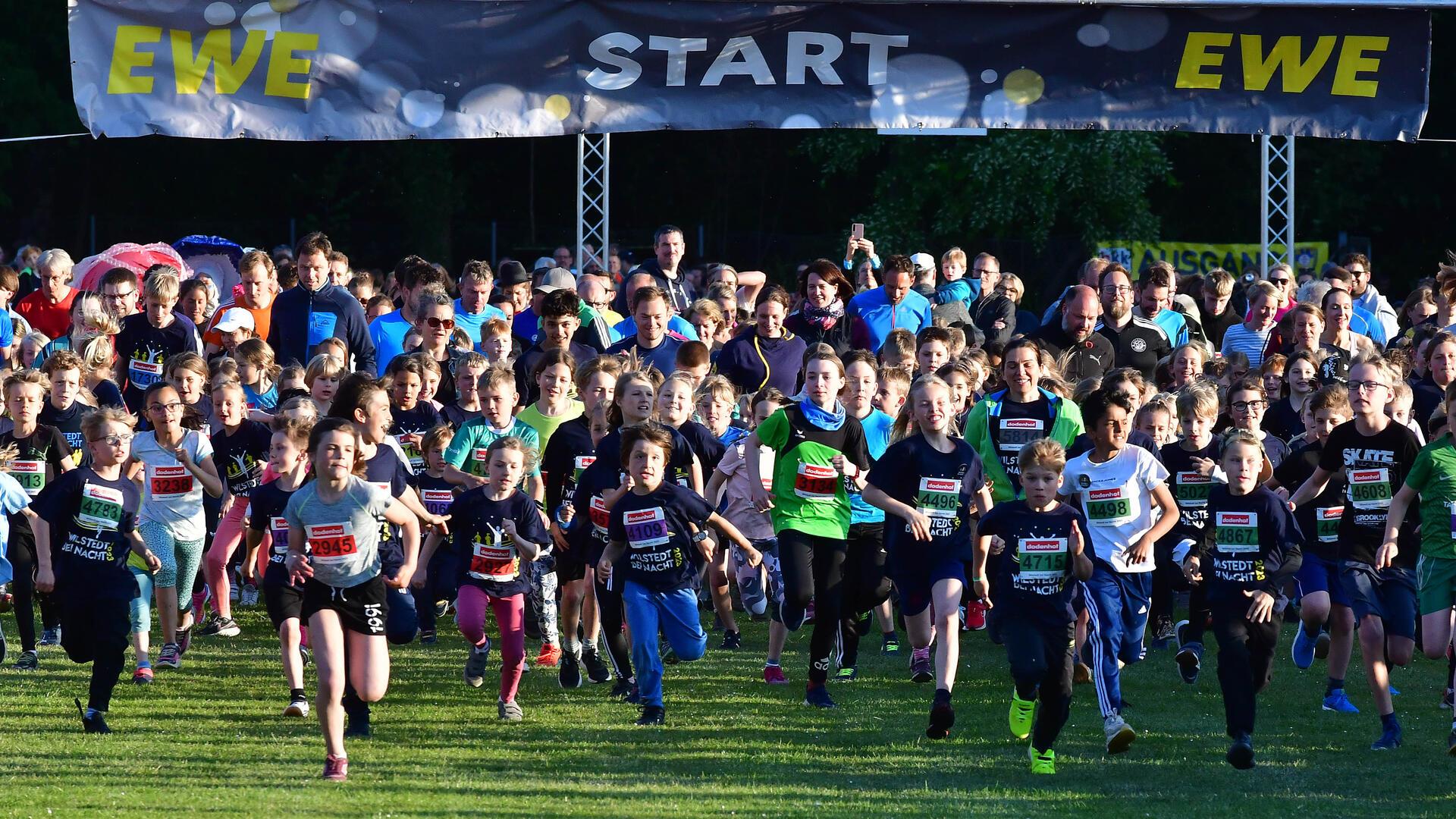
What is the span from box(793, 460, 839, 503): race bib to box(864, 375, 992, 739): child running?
0.25 meters

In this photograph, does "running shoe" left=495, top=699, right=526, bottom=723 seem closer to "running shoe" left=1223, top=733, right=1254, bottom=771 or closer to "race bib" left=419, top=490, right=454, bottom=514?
"race bib" left=419, top=490, right=454, bottom=514

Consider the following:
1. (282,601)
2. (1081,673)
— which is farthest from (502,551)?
(1081,673)

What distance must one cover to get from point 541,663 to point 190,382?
2.41m

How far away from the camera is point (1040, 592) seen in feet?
25.3

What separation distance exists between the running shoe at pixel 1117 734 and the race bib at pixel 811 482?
70.3 inches

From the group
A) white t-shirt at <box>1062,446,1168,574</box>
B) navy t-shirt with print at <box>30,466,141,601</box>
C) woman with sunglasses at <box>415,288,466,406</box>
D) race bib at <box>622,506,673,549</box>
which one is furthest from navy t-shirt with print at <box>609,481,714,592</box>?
woman with sunglasses at <box>415,288,466,406</box>

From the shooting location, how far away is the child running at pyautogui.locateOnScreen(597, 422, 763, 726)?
840cm

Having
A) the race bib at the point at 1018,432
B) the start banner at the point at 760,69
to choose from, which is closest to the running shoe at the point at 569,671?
the race bib at the point at 1018,432

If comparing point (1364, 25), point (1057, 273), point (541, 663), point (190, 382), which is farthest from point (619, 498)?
point (1057, 273)

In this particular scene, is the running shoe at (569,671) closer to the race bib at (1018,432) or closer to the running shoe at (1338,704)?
the race bib at (1018,432)

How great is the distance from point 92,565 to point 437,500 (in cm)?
213

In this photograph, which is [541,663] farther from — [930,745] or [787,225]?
[787,225]

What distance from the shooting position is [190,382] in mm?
9969

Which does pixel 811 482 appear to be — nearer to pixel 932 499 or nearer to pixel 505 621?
pixel 932 499
